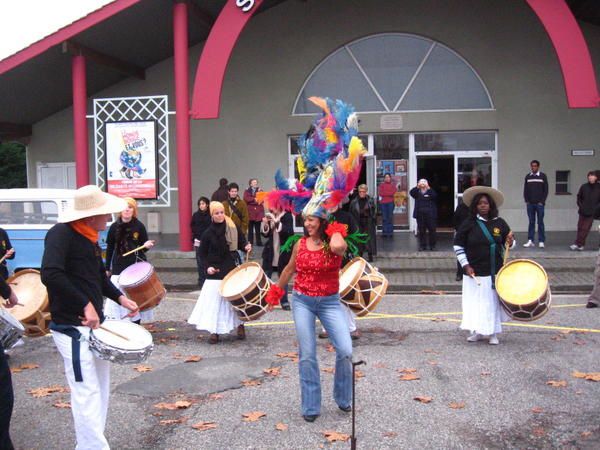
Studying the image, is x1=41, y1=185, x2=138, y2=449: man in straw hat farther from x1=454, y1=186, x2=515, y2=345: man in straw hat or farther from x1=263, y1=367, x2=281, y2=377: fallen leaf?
x1=454, y1=186, x2=515, y2=345: man in straw hat

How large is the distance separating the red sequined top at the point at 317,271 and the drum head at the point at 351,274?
136 cm

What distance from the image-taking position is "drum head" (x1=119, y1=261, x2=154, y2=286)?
26.5 feet

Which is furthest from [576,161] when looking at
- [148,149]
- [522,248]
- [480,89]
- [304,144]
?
[304,144]

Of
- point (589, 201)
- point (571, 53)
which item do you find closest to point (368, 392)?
point (589, 201)

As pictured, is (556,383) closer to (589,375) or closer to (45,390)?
(589,375)

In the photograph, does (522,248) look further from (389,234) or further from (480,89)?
(480,89)

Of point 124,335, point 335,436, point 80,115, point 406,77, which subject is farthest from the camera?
point 406,77

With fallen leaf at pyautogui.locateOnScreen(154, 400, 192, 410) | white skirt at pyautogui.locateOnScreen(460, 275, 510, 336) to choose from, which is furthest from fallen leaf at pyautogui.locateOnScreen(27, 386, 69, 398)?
white skirt at pyautogui.locateOnScreen(460, 275, 510, 336)

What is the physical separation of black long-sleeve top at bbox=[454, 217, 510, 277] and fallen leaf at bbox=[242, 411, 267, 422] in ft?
11.5

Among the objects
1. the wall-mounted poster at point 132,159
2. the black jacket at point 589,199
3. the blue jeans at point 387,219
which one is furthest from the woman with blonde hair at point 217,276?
the blue jeans at point 387,219

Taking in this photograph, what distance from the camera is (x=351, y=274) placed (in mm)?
7188

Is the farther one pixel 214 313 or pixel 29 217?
pixel 29 217

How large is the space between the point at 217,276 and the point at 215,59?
859cm

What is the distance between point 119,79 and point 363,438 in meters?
17.7
